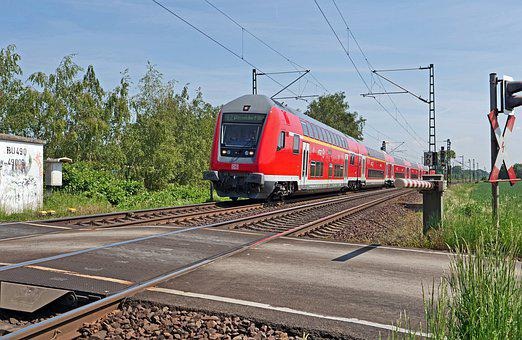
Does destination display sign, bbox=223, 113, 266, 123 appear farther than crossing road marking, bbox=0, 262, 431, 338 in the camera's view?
Yes

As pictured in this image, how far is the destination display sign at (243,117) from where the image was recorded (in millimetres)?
18562

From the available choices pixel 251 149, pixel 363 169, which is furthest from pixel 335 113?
pixel 251 149

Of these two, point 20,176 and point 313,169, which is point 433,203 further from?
point 313,169

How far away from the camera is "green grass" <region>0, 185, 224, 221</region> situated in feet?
45.8

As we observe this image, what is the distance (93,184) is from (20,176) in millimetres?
5410

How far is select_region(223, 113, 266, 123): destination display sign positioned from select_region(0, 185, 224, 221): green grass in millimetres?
4472

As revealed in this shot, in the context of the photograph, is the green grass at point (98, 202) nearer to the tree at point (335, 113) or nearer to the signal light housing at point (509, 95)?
the signal light housing at point (509, 95)

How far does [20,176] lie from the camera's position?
14.1m

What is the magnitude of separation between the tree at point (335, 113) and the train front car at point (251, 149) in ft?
196

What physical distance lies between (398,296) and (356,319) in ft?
3.71

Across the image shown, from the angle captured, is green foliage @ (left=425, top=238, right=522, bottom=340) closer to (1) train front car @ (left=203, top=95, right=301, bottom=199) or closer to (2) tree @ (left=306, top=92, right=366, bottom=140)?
(1) train front car @ (left=203, top=95, right=301, bottom=199)

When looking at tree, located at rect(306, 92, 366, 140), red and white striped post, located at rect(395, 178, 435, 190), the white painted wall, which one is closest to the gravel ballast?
red and white striped post, located at rect(395, 178, 435, 190)

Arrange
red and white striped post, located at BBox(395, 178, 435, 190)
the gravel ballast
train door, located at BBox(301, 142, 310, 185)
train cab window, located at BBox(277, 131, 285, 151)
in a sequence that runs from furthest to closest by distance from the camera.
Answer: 1. train door, located at BBox(301, 142, 310, 185)
2. train cab window, located at BBox(277, 131, 285, 151)
3. red and white striped post, located at BBox(395, 178, 435, 190)
4. the gravel ballast

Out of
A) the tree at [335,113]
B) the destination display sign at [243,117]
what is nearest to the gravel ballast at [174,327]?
the destination display sign at [243,117]
